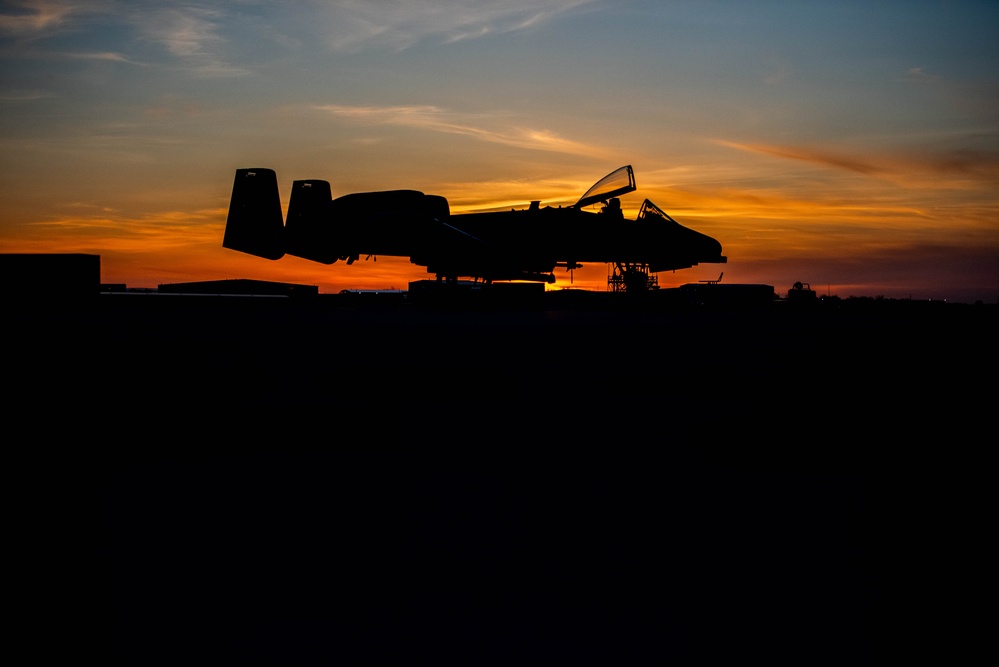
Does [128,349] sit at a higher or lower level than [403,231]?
lower

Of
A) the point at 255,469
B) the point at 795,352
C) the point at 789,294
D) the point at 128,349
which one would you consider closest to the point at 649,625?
the point at 255,469

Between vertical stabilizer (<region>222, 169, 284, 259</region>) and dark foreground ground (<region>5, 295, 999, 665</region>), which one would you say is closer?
dark foreground ground (<region>5, 295, 999, 665</region>)

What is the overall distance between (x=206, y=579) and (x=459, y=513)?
5.28ft

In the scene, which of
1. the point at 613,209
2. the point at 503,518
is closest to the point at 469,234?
the point at 613,209

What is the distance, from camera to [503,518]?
4.89 m

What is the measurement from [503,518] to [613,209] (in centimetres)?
3073

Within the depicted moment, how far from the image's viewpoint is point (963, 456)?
22.2ft

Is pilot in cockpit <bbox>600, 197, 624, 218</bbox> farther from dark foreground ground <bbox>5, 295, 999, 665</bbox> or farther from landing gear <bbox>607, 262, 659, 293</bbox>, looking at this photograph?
dark foreground ground <bbox>5, 295, 999, 665</bbox>

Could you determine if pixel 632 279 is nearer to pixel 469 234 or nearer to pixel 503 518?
pixel 469 234

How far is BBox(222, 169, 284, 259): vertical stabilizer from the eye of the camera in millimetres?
42312

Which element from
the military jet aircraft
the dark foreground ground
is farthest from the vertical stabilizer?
the dark foreground ground

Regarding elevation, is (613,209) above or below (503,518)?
above

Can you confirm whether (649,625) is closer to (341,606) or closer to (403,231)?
(341,606)

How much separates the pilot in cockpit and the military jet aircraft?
42 mm
